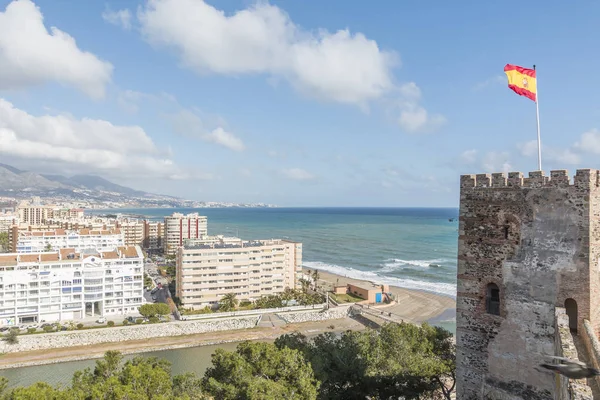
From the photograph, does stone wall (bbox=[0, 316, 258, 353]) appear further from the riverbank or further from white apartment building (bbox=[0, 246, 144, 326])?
white apartment building (bbox=[0, 246, 144, 326])

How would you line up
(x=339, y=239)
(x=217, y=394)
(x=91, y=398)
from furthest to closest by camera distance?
(x=339, y=239) → (x=217, y=394) → (x=91, y=398)

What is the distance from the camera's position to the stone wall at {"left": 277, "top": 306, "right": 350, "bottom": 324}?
5591 cm

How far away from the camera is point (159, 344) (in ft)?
152

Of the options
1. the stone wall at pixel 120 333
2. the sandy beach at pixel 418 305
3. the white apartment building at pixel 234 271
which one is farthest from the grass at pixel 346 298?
the stone wall at pixel 120 333

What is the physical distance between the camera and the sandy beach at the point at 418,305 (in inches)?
2243

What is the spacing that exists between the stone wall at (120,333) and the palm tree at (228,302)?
3.46m

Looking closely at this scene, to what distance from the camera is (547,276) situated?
A: 13.0 metres

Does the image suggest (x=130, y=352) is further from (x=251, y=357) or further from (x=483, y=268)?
(x=483, y=268)

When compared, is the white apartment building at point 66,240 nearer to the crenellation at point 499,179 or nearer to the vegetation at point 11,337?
the vegetation at point 11,337

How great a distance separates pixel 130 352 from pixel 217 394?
107 feet

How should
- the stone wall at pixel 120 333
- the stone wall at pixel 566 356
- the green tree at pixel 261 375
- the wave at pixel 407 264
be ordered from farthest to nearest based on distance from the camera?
the wave at pixel 407 264 → the stone wall at pixel 120 333 → the green tree at pixel 261 375 → the stone wall at pixel 566 356

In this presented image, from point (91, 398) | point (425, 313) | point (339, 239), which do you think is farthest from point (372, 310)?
point (339, 239)

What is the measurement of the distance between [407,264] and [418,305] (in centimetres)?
3347

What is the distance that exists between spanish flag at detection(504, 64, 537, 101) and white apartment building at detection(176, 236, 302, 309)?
52.6 meters
